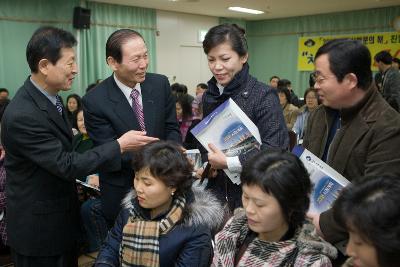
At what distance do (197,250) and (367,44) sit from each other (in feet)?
27.4

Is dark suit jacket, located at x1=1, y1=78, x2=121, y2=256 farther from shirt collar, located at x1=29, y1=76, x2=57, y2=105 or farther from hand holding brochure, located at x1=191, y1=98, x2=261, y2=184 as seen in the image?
hand holding brochure, located at x1=191, y1=98, x2=261, y2=184

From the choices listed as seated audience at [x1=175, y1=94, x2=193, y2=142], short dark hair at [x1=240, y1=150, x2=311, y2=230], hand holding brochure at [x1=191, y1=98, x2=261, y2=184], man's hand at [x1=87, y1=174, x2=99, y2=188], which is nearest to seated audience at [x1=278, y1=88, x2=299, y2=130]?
seated audience at [x1=175, y1=94, x2=193, y2=142]

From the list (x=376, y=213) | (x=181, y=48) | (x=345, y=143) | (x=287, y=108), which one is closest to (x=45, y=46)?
(x=345, y=143)

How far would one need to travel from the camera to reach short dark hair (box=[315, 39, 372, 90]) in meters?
1.32

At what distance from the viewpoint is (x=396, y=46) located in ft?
26.6

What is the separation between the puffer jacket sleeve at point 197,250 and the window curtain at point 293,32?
823 centimetres

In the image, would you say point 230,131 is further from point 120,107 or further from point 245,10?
point 245,10

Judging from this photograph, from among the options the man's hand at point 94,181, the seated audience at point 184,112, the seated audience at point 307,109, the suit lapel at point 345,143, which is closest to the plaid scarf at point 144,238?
the suit lapel at point 345,143

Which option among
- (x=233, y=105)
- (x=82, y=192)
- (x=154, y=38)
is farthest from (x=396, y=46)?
(x=233, y=105)

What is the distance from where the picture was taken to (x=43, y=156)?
161cm

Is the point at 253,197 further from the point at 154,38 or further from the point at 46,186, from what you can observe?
the point at 154,38

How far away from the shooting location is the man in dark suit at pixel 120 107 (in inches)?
71.1

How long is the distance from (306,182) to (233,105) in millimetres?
462

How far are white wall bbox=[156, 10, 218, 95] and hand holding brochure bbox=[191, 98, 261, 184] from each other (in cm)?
694
